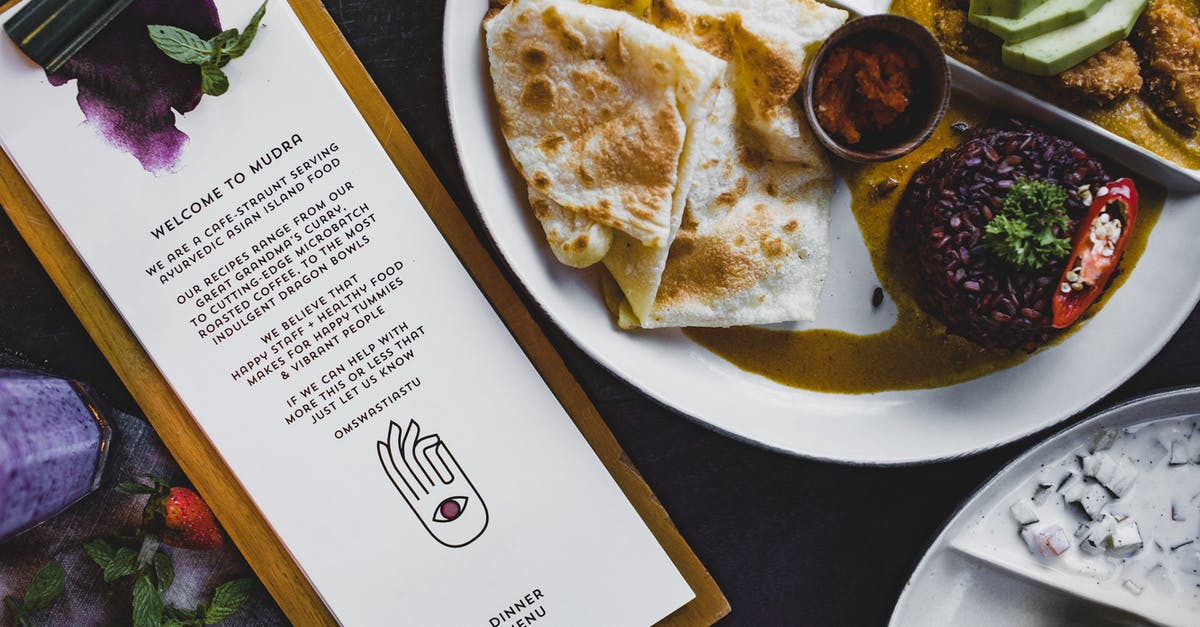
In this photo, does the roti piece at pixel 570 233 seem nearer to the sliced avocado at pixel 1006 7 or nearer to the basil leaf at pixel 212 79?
the basil leaf at pixel 212 79

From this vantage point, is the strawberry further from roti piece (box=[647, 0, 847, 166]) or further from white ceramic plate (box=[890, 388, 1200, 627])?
white ceramic plate (box=[890, 388, 1200, 627])

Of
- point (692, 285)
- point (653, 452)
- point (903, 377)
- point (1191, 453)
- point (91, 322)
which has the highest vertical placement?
point (91, 322)

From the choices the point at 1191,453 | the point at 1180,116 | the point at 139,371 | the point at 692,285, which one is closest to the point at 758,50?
the point at 692,285

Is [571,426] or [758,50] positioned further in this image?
[571,426]

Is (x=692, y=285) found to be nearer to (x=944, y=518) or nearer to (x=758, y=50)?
(x=758, y=50)

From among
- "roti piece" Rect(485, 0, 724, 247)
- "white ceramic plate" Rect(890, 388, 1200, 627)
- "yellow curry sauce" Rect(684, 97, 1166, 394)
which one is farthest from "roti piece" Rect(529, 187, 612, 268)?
"white ceramic plate" Rect(890, 388, 1200, 627)

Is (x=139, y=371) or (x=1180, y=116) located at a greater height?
(x=139, y=371)

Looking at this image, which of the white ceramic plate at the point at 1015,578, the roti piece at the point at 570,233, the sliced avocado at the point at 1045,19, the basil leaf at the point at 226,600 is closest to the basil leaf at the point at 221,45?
the roti piece at the point at 570,233
